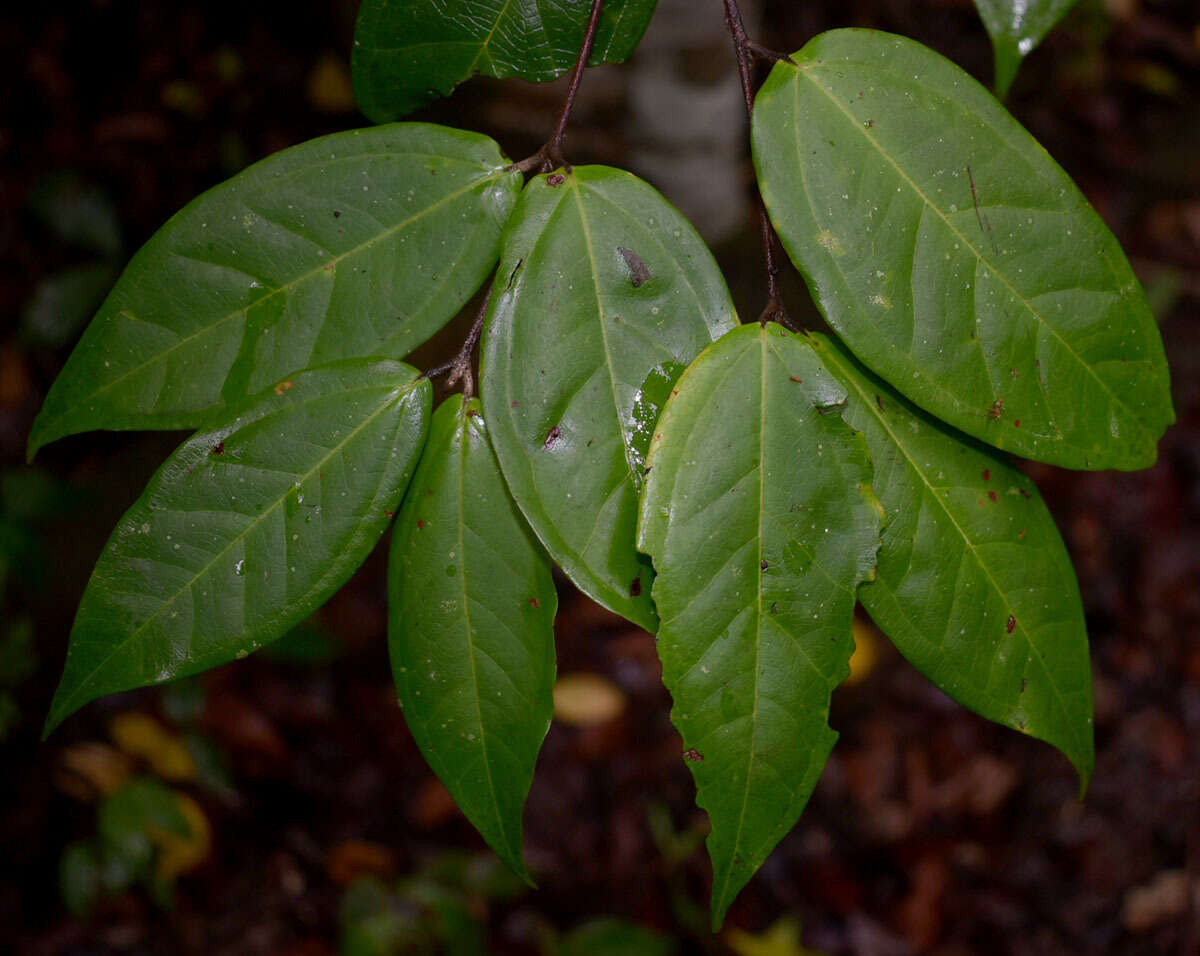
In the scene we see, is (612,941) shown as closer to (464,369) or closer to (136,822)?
(136,822)

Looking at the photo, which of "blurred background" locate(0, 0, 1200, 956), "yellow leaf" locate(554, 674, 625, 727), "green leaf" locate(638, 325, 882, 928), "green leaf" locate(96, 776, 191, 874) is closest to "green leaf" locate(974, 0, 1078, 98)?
"green leaf" locate(638, 325, 882, 928)

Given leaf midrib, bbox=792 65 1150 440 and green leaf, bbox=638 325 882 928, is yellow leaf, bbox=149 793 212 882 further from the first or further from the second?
leaf midrib, bbox=792 65 1150 440

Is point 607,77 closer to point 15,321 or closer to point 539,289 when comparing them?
point 539,289

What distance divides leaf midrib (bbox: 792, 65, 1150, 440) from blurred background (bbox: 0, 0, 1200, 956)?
3.60 feet

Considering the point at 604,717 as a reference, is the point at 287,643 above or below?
above

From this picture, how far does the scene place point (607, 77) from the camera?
1.74 meters

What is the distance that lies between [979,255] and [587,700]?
5.70ft

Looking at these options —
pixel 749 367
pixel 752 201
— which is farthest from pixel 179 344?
pixel 752 201

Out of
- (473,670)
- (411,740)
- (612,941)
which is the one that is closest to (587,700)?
(411,740)

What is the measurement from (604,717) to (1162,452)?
5.69 feet

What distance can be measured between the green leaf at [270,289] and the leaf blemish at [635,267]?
0.35ft

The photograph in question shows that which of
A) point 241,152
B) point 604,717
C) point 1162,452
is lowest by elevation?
point 604,717

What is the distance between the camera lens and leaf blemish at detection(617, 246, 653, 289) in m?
0.62

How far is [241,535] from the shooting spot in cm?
62
